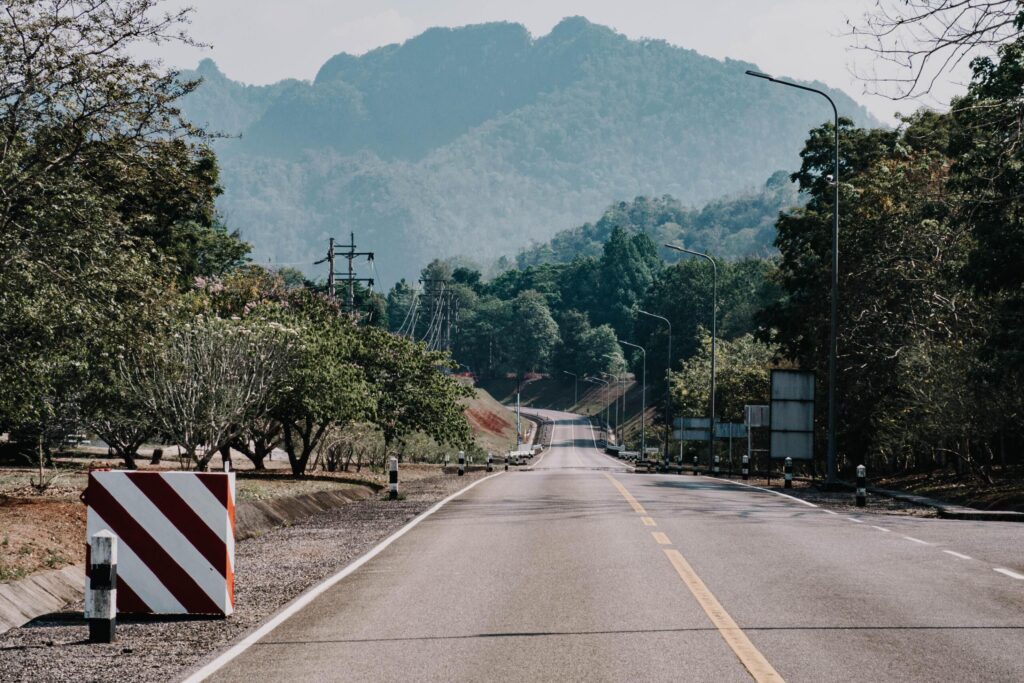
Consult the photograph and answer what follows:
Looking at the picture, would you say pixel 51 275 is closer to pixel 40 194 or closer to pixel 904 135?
pixel 40 194

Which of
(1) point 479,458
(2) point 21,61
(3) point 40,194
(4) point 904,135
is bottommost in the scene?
(1) point 479,458

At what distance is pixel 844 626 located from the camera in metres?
9.59

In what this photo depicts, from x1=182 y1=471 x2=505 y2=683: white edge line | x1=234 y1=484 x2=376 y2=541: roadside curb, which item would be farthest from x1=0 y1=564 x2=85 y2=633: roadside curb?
x1=234 y1=484 x2=376 y2=541: roadside curb

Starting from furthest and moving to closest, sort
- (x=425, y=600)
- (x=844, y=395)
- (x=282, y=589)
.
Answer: (x=844, y=395)
(x=282, y=589)
(x=425, y=600)

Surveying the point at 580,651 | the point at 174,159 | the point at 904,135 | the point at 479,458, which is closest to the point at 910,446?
the point at 904,135

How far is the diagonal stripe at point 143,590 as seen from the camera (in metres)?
10.3

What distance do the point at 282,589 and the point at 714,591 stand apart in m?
4.24

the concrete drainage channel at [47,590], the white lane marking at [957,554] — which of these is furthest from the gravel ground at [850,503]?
the concrete drainage channel at [47,590]

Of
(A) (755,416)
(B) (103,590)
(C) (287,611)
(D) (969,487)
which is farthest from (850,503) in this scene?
(A) (755,416)

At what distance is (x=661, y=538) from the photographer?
54.8ft

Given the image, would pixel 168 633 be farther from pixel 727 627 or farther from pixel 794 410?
pixel 794 410

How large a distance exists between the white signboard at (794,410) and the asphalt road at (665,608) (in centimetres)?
1898

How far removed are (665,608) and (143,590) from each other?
175 inches

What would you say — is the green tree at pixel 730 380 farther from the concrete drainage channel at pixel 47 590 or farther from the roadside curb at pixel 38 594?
the roadside curb at pixel 38 594
